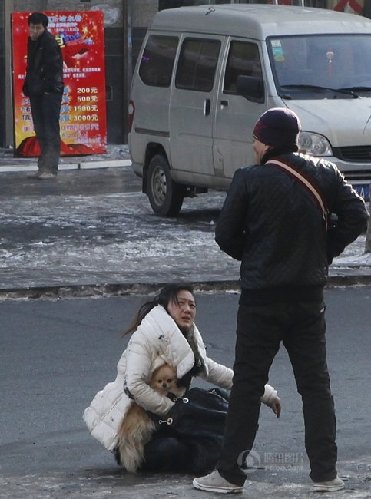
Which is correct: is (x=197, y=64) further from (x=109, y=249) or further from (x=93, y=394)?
(x=93, y=394)

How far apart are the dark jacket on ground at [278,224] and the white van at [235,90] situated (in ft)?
25.5

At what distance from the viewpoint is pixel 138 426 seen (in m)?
7.06

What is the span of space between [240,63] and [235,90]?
0.28 meters

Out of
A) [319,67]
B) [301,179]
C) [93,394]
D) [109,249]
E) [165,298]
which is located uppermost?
[301,179]

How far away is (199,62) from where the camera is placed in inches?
614

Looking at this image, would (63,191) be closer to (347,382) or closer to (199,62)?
(199,62)

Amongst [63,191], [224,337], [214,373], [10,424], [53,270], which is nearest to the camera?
[214,373]

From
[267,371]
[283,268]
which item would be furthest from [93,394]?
[283,268]

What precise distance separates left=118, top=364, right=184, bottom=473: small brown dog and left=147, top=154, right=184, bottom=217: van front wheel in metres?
8.73

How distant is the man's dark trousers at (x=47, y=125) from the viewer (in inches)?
735

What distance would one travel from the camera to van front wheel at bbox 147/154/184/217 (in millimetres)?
15891

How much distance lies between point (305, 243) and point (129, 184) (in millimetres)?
12568

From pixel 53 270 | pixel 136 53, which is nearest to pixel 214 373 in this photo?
pixel 53 270

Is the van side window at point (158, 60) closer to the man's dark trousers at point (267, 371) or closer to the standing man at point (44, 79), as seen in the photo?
the standing man at point (44, 79)
